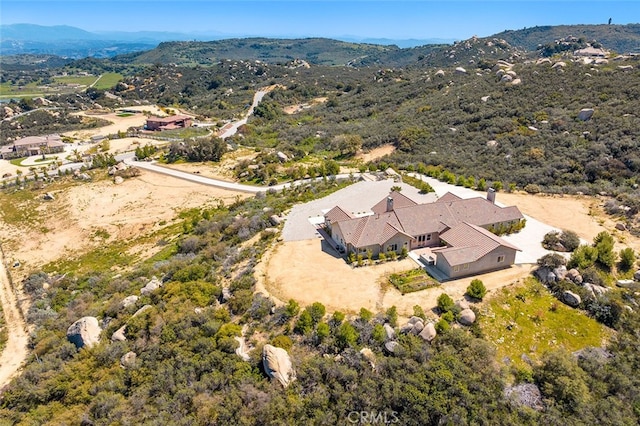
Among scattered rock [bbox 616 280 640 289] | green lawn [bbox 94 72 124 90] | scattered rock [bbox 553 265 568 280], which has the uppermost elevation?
green lawn [bbox 94 72 124 90]

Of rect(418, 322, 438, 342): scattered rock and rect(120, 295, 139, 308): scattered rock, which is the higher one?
rect(418, 322, 438, 342): scattered rock

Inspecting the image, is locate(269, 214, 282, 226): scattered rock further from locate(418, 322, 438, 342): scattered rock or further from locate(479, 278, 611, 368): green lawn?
locate(479, 278, 611, 368): green lawn

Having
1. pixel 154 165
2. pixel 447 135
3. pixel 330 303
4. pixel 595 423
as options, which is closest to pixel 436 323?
pixel 330 303

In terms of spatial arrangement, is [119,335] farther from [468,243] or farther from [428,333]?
[468,243]

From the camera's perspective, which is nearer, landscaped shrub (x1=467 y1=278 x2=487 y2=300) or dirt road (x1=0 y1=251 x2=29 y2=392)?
landscaped shrub (x1=467 y1=278 x2=487 y2=300)

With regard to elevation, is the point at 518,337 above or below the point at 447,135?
below

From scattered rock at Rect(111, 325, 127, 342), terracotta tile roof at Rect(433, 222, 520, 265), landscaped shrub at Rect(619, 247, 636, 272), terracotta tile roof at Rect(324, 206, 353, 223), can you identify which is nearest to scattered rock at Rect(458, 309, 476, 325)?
terracotta tile roof at Rect(433, 222, 520, 265)

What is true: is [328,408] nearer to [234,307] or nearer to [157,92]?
[234,307]
